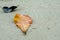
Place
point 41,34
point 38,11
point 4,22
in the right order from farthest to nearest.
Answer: point 38,11, point 4,22, point 41,34

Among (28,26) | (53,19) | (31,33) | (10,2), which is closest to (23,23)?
(28,26)

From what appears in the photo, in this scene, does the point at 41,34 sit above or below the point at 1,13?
above

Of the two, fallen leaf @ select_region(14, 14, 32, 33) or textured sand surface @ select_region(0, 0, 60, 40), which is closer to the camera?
textured sand surface @ select_region(0, 0, 60, 40)

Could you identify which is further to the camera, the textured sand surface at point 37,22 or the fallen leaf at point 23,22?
the fallen leaf at point 23,22

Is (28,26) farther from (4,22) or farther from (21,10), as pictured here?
(21,10)

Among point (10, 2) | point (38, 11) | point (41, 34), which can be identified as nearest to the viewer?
point (41, 34)

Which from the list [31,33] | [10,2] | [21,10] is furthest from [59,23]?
[10,2]

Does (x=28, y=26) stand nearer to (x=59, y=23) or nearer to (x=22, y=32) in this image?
(x=22, y=32)

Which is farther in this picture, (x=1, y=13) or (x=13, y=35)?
(x=1, y=13)
